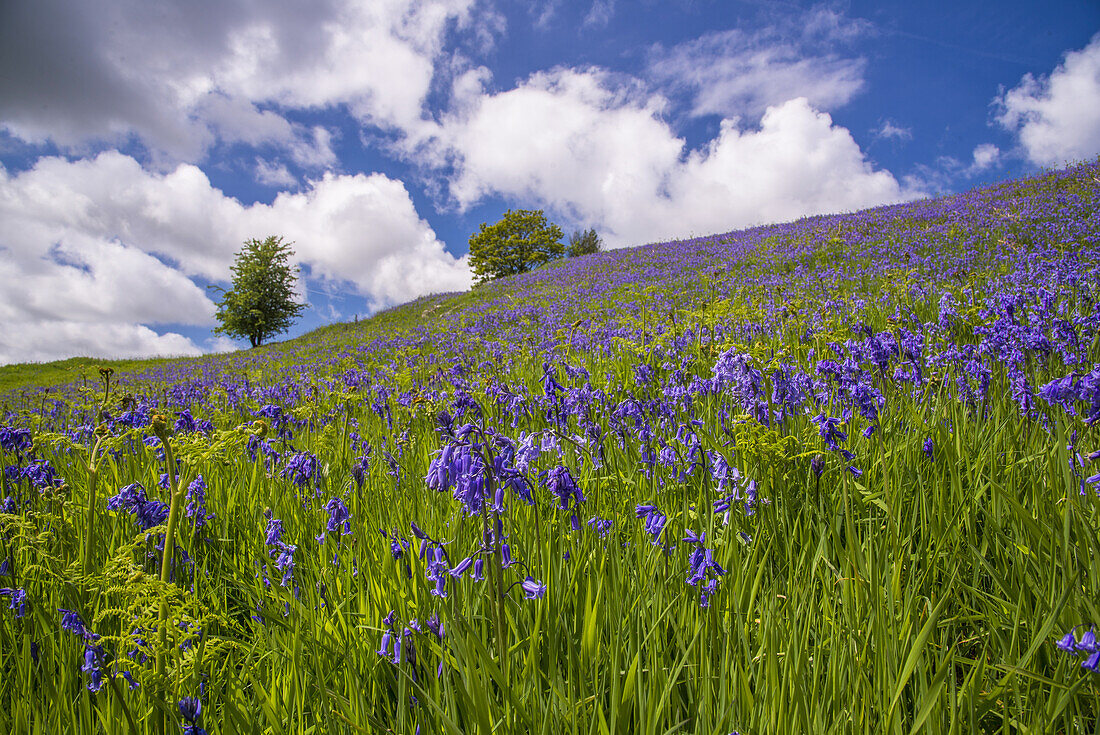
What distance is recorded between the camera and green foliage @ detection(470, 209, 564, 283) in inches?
2355

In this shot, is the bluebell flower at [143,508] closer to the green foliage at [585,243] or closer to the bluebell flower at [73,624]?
the bluebell flower at [73,624]

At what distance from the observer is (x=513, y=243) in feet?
197

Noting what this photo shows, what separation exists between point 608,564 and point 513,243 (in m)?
60.1

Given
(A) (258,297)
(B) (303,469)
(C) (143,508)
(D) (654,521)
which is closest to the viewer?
(D) (654,521)

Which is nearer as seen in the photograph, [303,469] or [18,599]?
[18,599]

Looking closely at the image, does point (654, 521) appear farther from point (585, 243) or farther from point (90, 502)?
point (585, 243)

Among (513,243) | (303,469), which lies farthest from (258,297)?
(303,469)

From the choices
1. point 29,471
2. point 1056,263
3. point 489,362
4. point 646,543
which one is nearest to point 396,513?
point 646,543

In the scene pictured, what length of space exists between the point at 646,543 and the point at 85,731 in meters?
2.25

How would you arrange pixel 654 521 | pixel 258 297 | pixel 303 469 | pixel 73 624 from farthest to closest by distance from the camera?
pixel 258 297, pixel 303 469, pixel 654 521, pixel 73 624

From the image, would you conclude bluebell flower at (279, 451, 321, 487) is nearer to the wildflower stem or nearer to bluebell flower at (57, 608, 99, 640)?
the wildflower stem

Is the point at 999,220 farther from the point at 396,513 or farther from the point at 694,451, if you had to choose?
the point at 396,513

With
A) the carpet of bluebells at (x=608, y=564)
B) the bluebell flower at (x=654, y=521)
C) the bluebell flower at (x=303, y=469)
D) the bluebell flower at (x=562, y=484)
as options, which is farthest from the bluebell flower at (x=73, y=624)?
the bluebell flower at (x=654, y=521)

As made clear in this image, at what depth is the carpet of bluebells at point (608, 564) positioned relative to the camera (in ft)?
4.98
